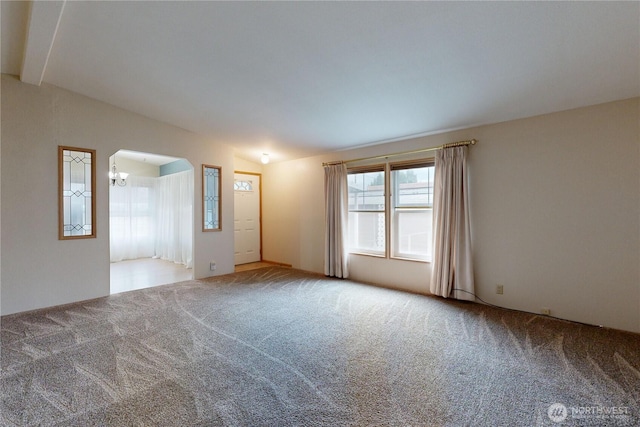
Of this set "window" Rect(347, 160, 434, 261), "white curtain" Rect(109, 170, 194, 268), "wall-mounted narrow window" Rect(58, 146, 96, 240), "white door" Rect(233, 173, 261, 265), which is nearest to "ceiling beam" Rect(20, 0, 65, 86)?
"wall-mounted narrow window" Rect(58, 146, 96, 240)

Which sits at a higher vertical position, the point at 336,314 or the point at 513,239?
the point at 513,239

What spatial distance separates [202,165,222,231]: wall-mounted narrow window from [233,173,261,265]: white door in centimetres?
98

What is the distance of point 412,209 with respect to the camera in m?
4.45

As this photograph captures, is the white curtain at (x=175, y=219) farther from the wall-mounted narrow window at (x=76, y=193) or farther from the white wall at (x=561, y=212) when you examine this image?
the white wall at (x=561, y=212)

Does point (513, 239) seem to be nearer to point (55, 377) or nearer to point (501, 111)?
point (501, 111)

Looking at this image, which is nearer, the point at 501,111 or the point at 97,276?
the point at 501,111

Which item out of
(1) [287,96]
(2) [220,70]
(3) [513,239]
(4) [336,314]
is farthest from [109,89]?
(3) [513,239]

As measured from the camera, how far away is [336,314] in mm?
3447

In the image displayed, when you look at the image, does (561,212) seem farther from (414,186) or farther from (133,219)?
(133,219)

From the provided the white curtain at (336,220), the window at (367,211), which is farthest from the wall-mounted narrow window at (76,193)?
the window at (367,211)

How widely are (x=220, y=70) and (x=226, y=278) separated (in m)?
3.58

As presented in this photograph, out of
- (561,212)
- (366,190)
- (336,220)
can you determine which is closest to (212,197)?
(336,220)

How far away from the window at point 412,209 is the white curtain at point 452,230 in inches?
10.7

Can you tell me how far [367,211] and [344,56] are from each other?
2.87 meters
